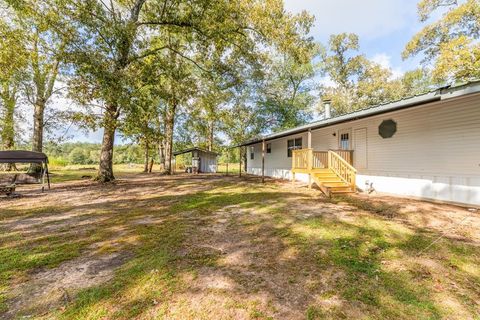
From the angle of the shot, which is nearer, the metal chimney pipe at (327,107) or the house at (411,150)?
the house at (411,150)

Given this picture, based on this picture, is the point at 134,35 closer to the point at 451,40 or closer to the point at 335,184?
the point at 335,184

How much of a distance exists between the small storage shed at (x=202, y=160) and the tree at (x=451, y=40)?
61.9 ft

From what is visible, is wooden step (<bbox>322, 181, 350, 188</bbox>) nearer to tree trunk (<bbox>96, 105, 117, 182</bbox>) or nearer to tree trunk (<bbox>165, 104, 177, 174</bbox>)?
tree trunk (<bbox>96, 105, 117, 182</bbox>)

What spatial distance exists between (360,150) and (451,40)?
9954 mm

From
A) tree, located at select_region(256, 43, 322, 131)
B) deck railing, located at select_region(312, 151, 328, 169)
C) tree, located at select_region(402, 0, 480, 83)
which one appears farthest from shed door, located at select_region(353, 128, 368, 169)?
tree, located at select_region(256, 43, 322, 131)

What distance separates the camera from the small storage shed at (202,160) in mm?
24625

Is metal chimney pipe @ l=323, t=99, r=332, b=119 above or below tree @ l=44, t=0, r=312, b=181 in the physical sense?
below

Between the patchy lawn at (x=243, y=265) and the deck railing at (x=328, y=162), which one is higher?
the deck railing at (x=328, y=162)

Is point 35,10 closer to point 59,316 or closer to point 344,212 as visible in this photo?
point 59,316

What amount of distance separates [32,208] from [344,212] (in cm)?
920

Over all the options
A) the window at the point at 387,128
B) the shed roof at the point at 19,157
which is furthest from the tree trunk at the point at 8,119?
the window at the point at 387,128

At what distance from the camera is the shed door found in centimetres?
1009

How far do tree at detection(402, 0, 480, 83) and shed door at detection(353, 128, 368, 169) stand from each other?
6.03 meters

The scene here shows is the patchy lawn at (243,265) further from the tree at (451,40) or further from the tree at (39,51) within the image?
the tree at (451,40)
